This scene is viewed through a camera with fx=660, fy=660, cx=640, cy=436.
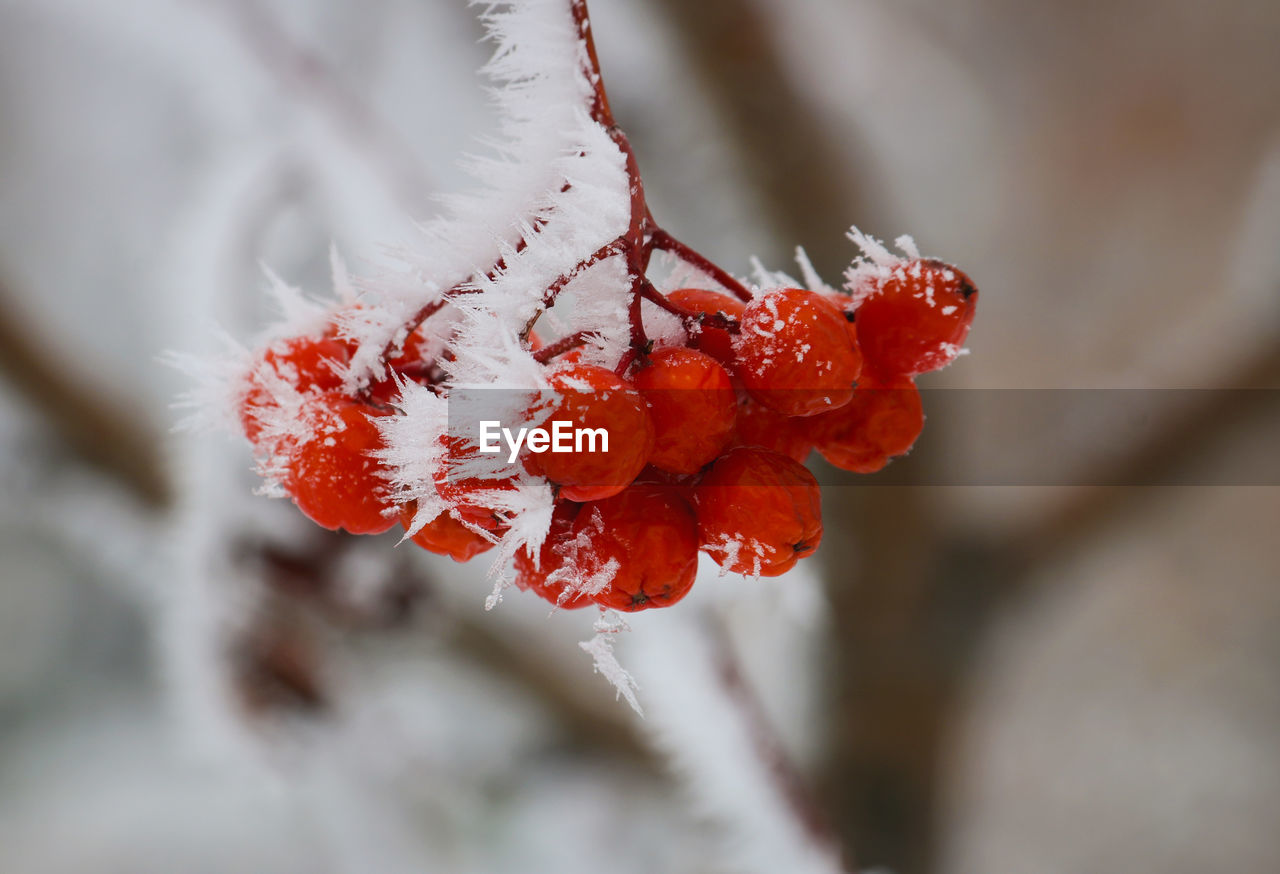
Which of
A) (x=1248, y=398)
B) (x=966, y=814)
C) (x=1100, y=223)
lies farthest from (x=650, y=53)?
(x=966, y=814)

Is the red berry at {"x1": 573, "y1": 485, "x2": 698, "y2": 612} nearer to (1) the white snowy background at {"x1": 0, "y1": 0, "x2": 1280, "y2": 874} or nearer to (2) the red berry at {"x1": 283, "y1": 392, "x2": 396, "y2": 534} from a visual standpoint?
(2) the red berry at {"x1": 283, "y1": 392, "x2": 396, "y2": 534}

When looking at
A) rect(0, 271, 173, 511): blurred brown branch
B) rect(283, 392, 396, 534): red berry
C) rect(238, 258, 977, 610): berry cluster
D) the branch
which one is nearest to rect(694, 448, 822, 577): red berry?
rect(238, 258, 977, 610): berry cluster

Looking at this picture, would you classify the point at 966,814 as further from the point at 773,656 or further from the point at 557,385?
the point at 557,385

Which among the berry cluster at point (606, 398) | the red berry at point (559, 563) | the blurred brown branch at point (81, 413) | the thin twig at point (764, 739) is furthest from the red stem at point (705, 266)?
the blurred brown branch at point (81, 413)

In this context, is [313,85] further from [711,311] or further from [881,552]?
[881,552]

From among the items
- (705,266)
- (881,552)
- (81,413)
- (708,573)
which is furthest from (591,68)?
(81,413)

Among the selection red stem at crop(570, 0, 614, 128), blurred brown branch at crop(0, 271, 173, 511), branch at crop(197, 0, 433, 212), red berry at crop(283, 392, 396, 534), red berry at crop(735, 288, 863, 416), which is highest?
branch at crop(197, 0, 433, 212)
